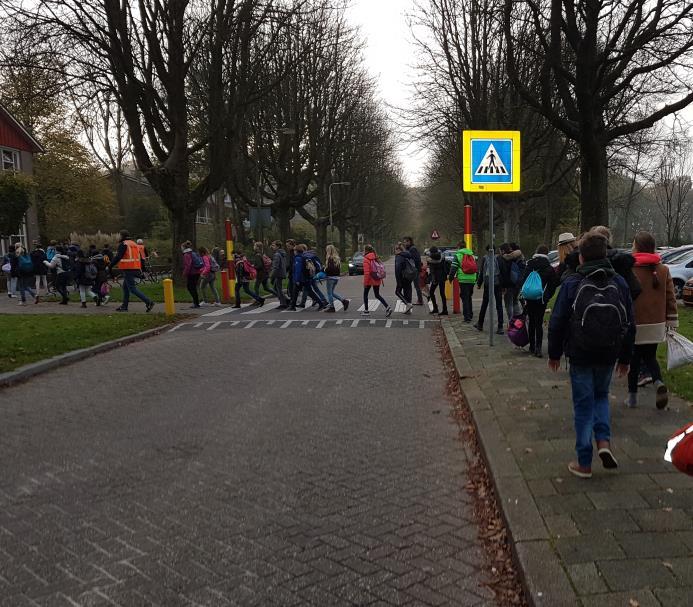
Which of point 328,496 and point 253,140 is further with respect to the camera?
point 253,140

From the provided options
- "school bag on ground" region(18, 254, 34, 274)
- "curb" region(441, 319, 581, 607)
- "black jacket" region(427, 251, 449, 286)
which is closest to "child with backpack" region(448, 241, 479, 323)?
"black jacket" region(427, 251, 449, 286)

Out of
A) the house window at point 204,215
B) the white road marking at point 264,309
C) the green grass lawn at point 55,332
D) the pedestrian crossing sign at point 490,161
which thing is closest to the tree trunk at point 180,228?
the white road marking at point 264,309

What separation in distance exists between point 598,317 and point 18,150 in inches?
1433

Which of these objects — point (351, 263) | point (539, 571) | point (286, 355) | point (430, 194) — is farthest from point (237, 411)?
point (430, 194)

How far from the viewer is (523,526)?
336 cm

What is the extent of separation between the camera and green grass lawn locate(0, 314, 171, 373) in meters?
9.18

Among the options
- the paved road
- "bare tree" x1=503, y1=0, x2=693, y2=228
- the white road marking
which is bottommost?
the paved road

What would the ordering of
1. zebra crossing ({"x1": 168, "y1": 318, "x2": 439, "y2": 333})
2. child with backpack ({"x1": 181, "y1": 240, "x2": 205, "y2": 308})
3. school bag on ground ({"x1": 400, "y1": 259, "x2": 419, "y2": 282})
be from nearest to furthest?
zebra crossing ({"x1": 168, "y1": 318, "x2": 439, "y2": 333}) < school bag on ground ({"x1": 400, "y1": 259, "x2": 419, "y2": 282}) < child with backpack ({"x1": 181, "y1": 240, "x2": 205, "y2": 308})

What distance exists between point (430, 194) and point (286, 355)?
172 feet

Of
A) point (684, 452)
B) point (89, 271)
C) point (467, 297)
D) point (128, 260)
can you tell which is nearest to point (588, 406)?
point (684, 452)

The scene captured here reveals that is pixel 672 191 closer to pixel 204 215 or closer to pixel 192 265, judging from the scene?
pixel 192 265

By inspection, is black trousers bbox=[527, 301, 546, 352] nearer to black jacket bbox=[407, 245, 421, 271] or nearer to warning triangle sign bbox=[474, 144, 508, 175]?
warning triangle sign bbox=[474, 144, 508, 175]

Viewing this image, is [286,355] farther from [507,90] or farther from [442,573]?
[507,90]

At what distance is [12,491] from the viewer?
427 centimetres
